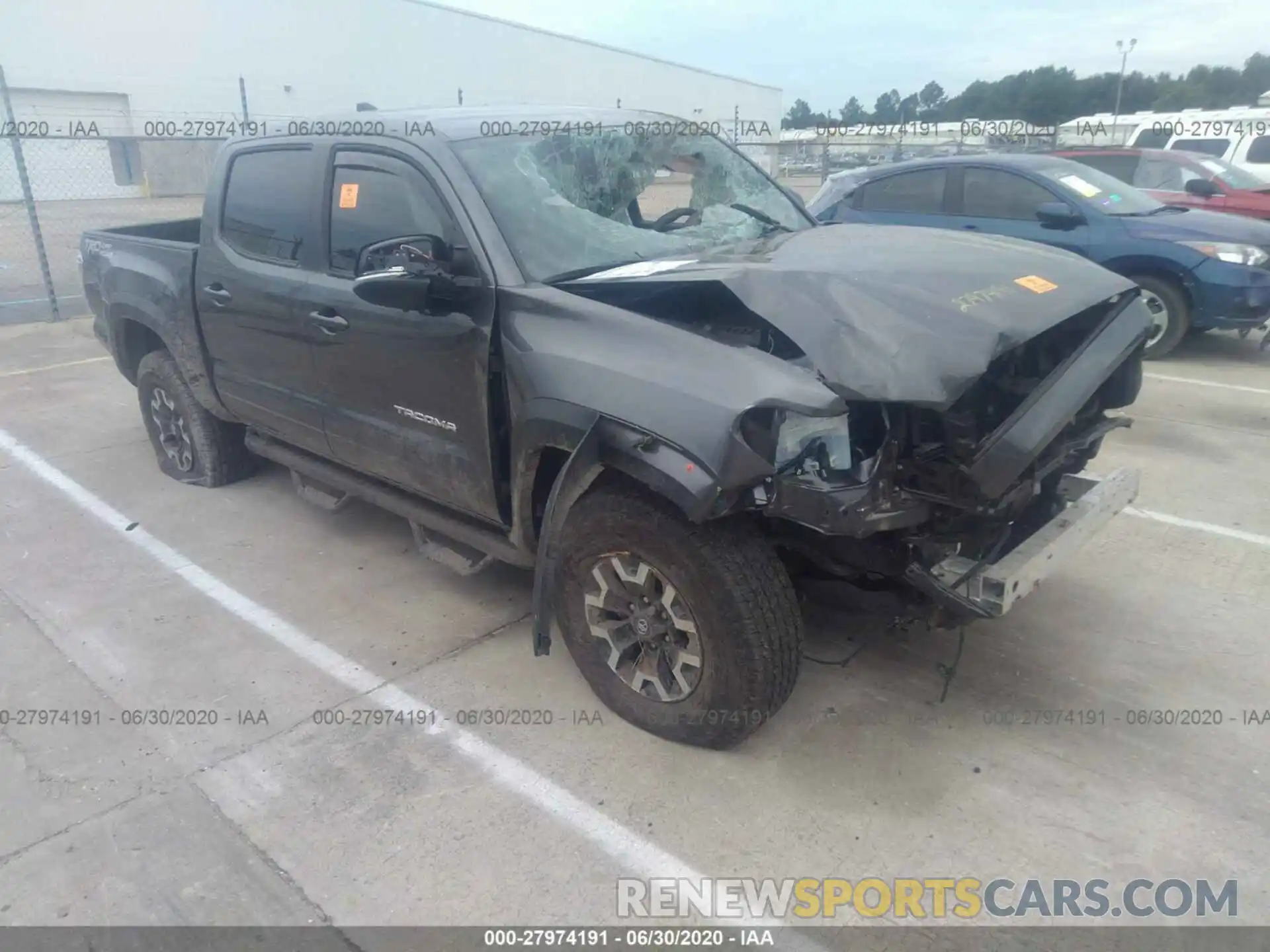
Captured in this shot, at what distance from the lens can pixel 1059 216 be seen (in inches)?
299

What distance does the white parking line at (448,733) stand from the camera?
268 centimetres

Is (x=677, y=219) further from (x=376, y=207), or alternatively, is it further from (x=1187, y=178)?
(x=1187, y=178)

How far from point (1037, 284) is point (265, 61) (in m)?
38.1

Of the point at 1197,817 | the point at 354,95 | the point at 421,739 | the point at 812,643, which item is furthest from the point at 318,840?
the point at 354,95

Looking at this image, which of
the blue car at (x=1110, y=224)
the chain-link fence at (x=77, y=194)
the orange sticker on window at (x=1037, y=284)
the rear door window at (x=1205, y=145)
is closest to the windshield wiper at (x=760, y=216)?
the orange sticker on window at (x=1037, y=284)

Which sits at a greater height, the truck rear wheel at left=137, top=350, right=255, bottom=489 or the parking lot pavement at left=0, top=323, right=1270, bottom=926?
the truck rear wheel at left=137, top=350, right=255, bottom=489

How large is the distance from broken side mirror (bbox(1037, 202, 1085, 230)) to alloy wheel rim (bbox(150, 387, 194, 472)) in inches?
259

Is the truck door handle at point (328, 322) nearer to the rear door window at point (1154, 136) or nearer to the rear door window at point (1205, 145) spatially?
the rear door window at point (1205, 145)

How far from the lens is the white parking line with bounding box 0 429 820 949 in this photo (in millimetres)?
2684

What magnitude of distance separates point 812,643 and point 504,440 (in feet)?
4.81

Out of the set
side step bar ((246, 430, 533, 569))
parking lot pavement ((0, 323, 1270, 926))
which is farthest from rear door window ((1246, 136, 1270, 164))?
side step bar ((246, 430, 533, 569))

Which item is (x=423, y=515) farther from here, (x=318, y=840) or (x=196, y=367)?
(x=196, y=367)

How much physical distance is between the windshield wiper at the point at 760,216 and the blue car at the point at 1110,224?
4143 millimetres

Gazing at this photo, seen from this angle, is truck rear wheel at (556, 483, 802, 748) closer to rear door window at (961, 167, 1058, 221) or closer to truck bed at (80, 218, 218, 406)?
truck bed at (80, 218, 218, 406)
